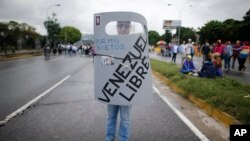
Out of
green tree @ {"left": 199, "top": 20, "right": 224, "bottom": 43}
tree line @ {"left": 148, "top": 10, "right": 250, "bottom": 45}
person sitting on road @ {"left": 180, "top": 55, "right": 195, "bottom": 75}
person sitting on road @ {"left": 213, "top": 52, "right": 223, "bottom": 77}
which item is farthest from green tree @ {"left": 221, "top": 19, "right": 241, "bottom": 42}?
person sitting on road @ {"left": 213, "top": 52, "right": 223, "bottom": 77}

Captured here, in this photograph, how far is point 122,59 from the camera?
4.01 metres

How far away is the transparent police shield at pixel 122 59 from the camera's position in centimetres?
400

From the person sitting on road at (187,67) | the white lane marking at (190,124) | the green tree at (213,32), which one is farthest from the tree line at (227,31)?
the white lane marking at (190,124)

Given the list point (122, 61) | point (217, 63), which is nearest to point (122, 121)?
point (122, 61)

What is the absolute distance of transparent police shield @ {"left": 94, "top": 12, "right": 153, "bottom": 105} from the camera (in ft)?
13.1

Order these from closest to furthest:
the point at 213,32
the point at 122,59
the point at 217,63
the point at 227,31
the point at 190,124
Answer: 1. the point at 122,59
2. the point at 190,124
3. the point at 217,63
4. the point at 227,31
5. the point at 213,32

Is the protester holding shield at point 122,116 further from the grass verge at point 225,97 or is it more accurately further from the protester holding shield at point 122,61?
the grass verge at point 225,97

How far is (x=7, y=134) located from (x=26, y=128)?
44 centimetres

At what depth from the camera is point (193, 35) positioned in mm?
122375

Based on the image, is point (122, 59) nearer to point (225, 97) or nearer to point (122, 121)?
point (122, 121)

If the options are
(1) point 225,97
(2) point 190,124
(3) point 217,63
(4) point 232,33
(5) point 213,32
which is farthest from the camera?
(5) point 213,32

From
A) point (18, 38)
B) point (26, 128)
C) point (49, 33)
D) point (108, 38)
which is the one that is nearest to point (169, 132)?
point (108, 38)

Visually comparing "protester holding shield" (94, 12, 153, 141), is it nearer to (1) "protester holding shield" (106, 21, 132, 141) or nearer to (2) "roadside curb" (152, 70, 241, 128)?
(1) "protester holding shield" (106, 21, 132, 141)

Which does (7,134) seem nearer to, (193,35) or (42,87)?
(42,87)
